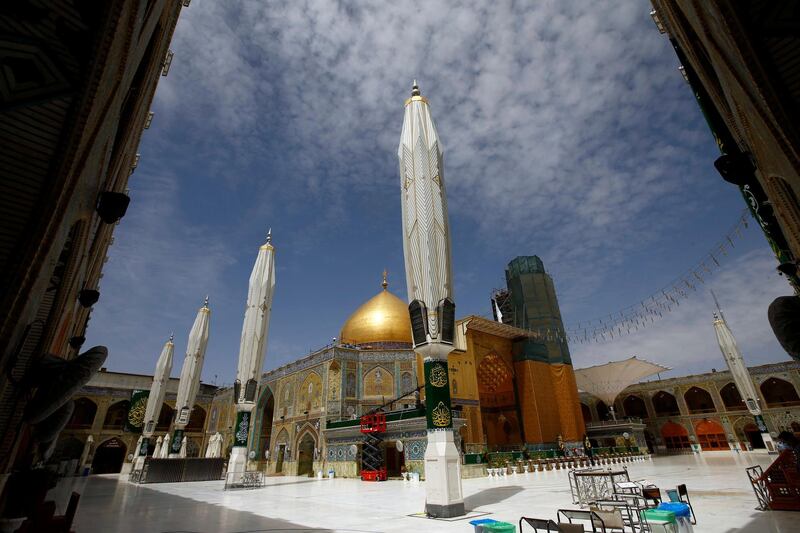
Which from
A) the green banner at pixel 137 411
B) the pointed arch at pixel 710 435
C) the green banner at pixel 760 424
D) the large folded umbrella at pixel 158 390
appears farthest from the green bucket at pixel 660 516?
the pointed arch at pixel 710 435

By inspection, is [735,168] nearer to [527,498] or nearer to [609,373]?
[527,498]

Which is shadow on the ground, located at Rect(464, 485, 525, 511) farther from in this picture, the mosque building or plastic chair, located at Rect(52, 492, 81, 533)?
the mosque building

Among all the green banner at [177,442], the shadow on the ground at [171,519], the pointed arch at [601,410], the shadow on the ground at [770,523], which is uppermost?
the pointed arch at [601,410]

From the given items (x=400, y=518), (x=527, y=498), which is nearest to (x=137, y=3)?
(x=400, y=518)

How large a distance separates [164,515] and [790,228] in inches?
403

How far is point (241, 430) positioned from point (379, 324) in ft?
44.1

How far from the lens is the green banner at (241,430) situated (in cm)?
1389

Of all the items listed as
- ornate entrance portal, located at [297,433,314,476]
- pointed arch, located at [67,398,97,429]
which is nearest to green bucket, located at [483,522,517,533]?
ornate entrance portal, located at [297,433,314,476]

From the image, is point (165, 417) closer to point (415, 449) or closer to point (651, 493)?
point (415, 449)

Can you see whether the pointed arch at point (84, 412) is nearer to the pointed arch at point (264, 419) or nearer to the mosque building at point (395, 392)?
the pointed arch at point (264, 419)

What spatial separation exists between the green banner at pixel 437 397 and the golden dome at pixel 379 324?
1699 centimetres

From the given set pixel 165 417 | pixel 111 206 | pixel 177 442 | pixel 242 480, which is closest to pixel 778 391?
pixel 242 480

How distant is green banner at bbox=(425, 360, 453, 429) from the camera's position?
773 cm

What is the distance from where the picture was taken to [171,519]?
6.89 m
